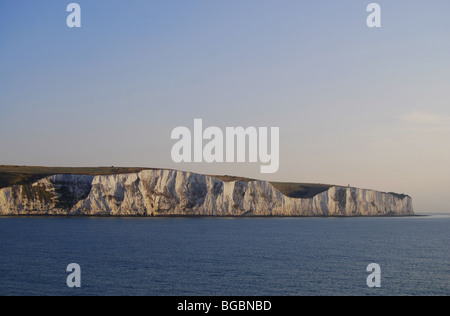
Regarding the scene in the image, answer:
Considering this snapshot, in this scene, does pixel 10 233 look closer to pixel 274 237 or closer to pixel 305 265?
pixel 274 237

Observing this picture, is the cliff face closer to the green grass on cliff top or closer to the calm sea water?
the green grass on cliff top

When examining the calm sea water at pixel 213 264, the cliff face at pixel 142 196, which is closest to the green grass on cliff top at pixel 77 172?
the cliff face at pixel 142 196

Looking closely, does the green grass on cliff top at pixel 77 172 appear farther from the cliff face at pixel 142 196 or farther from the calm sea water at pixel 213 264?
the calm sea water at pixel 213 264

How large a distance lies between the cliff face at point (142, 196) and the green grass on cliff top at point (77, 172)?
12.0ft

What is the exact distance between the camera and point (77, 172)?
113m

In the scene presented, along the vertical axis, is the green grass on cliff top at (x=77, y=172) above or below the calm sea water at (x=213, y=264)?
above

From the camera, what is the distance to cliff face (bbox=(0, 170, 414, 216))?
3647 inches

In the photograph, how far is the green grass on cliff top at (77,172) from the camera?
9489 centimetres

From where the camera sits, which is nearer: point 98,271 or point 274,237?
point 98,271

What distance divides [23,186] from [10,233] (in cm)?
3178

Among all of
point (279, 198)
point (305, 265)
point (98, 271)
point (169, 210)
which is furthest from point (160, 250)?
point (279, 198)

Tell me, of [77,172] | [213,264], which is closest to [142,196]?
[77,172]

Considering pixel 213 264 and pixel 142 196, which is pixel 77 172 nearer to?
pixel 142 196
